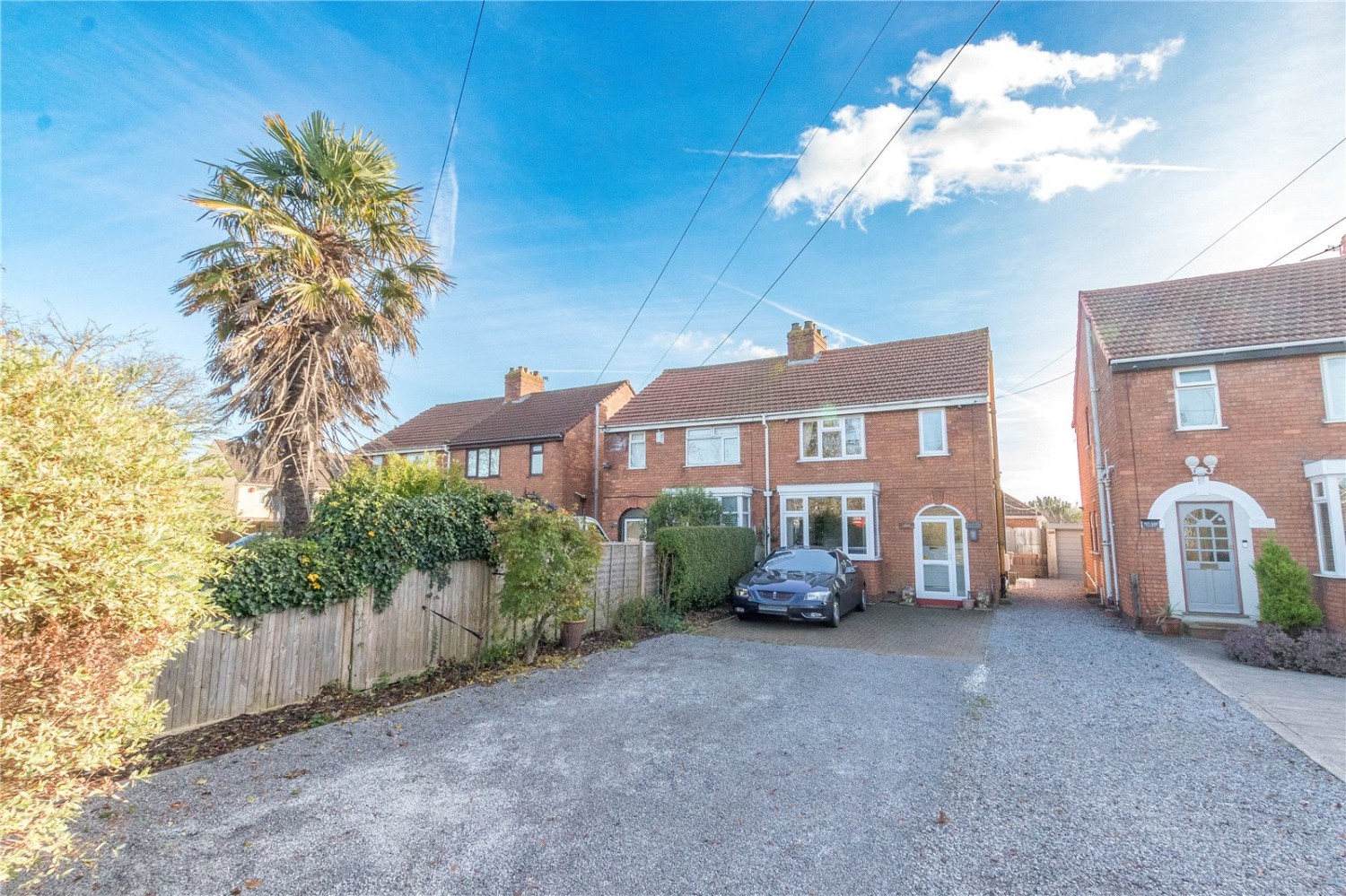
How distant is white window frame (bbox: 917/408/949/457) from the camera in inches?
591

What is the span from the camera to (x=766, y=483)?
1723cm

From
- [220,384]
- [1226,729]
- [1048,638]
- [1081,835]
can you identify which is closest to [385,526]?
[220,384]

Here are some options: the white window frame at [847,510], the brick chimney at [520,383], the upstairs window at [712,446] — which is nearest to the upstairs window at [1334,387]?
the white window frame at [847,510]

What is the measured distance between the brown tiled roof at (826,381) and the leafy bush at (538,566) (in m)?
10.6

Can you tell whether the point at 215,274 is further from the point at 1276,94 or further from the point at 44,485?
the point at 1276,94

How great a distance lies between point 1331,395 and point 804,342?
12.0m

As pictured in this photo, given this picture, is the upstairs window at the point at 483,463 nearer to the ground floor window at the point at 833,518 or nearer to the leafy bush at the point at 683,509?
the leafy bush at the point at 683,509

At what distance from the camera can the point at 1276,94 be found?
7656 millimetres

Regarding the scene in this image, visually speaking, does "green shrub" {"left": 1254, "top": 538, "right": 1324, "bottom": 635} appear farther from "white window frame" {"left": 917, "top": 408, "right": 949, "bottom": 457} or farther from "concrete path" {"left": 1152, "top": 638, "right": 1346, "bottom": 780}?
"white window frame" {"left": 917, "top": 408, "right": 949, "bottom": 457}

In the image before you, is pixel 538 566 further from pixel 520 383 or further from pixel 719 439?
pixel 520 383

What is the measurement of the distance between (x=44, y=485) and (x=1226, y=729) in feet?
29.7

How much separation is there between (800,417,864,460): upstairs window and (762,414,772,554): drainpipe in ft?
3.24

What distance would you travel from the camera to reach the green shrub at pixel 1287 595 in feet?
29.7

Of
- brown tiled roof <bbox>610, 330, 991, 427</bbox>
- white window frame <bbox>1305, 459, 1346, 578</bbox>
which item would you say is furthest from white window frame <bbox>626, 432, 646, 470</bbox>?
white window frame <bbox>1305, 459, 1346, 578</bbox>
